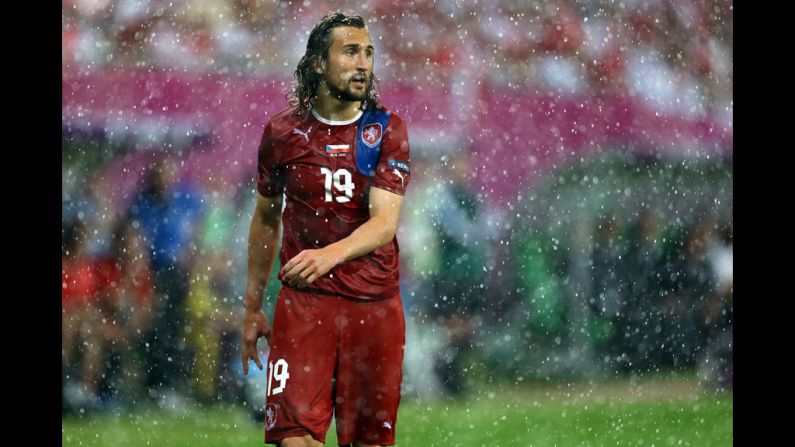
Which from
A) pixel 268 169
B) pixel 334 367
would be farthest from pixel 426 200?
pixel 334 367

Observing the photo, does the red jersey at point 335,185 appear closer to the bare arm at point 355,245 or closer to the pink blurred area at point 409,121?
the bare arm at point 355,245

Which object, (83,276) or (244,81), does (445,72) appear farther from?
(83,276)

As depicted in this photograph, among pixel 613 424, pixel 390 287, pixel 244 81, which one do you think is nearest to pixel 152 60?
pixel 244 81

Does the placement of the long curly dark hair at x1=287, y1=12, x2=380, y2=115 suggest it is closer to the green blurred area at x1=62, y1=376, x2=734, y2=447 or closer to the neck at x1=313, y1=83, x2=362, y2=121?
the neck at x1=313, y1=83, x2=362, y2=121

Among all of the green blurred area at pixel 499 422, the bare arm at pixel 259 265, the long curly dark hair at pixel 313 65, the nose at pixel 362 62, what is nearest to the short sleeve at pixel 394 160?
the long curly dark hair at pixel 313 65

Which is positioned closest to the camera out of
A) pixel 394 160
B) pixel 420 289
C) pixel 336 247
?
pixel 336 247

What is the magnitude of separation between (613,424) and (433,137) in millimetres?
1669

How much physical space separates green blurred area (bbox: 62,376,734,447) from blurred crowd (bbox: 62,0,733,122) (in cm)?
143

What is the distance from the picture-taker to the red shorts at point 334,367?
5738 millimetres

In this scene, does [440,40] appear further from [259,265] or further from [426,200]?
[259,265]

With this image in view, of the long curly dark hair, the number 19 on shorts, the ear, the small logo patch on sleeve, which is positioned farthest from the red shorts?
the ear

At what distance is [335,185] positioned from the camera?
224 inches

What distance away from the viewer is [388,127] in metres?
5.81

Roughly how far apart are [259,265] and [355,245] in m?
0.52
